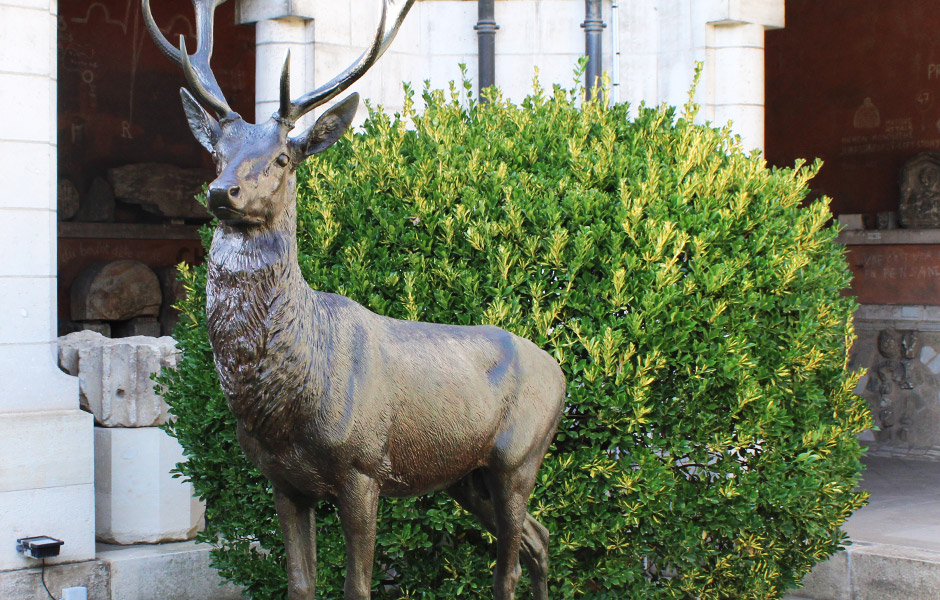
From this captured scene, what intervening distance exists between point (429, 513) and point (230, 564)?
3.38 feet

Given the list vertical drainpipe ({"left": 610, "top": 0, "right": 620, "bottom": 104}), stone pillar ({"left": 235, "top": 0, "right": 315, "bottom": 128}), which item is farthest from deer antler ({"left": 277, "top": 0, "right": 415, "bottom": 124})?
vertical drainpipe ({"left": 610, "top": 0, "right": 620, "bottom": 104})

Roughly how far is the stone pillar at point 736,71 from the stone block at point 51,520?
14.1 ft

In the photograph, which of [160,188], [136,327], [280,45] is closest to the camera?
[280,45]

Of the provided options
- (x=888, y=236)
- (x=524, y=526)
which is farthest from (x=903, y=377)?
(x=524, y=526)

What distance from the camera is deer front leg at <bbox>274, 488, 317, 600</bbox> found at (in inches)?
131

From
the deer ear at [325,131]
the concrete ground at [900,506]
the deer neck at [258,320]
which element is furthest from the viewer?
the concrete ground at [900,506]

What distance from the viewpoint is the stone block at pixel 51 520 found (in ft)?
17.9

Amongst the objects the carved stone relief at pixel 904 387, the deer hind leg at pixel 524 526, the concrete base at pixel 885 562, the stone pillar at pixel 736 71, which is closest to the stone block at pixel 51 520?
the deer hind leg at pixel 524 526

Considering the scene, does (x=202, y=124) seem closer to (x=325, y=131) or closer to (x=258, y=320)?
(x=325, y=131)

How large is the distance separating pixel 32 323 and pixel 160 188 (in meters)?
4.93

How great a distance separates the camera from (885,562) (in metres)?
5.73

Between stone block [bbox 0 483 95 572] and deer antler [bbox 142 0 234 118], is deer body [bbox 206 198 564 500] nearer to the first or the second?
deer antler [bbox 142 0 234 118]

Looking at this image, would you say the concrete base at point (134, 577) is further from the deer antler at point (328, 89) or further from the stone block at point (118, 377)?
the deer antler at point (328, 89)

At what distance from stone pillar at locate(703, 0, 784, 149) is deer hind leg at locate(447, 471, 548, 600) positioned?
399 cm
